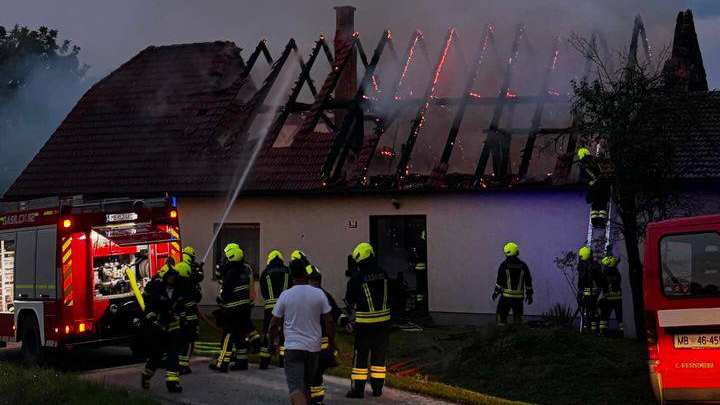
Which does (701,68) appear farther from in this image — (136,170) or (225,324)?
(225,324)

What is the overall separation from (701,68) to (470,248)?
9.20 meters

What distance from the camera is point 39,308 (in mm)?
13141

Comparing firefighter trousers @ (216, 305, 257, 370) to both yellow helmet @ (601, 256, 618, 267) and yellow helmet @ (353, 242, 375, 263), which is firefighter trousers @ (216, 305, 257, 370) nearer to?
yellow helmet @ (353, 242, 375, 263)

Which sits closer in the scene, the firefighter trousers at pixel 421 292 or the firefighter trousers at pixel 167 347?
the firefighter trousers at pixel 167 347

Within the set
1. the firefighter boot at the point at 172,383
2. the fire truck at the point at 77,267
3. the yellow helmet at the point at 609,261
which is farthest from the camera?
the yellow helmet at the point at 609,261

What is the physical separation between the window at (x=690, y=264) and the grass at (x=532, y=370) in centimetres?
265

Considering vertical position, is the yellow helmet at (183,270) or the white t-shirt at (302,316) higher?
the yellow helmet at (183,270)

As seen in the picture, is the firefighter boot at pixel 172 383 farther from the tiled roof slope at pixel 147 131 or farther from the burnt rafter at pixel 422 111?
the tiled roof slope at pixel 147 131

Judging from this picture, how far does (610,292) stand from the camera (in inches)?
599

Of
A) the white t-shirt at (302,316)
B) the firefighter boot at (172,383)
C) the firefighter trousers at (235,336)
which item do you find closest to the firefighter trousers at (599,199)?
the firefighter trousers at (235,336)

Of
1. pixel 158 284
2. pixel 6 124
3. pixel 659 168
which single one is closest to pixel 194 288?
pixel 158 284

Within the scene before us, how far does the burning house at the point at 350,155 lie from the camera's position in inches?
703

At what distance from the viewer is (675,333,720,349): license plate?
775 centimetres

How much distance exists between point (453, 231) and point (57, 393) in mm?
9884
